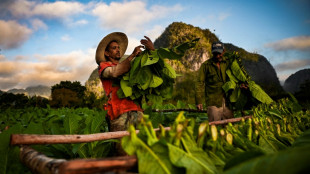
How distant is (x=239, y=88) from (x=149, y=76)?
1.81 meters

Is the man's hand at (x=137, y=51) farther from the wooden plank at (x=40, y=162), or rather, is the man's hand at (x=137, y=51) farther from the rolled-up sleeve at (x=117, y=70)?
the wooden plank at (x=40, y=162)

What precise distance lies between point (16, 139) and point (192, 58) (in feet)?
245

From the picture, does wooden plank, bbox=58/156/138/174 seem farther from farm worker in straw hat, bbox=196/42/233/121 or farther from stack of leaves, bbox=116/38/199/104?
farm worker in straw hat, bbox=196/42/233/121

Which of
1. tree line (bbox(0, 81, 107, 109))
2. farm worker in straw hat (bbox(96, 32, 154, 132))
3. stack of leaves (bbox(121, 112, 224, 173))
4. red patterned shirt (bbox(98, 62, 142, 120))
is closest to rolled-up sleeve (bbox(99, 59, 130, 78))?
farm worker in straw hat (bbox(96, 32, 154, 132))

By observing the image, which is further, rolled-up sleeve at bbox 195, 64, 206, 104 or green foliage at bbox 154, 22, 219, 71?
green foliage at bbox 154, 22, 219, 71

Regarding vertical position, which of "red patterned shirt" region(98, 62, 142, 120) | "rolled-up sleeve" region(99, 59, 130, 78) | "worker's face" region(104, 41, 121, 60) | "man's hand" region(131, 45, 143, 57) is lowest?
"red patterned shirt" region(98, 62, 142, 120)

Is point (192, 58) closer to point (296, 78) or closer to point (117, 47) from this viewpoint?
point (296, 78)

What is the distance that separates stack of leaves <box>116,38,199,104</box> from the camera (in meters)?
2.05

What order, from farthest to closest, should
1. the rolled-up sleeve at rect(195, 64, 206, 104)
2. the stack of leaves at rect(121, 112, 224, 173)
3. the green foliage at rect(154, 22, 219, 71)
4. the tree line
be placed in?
the green foliage at rect(154, 22, 219, 71), the tree line, the rolled-up sleeve at rect(195, 64, 206, 104), the stack of leaves at rect(121, 112, 224, 173)

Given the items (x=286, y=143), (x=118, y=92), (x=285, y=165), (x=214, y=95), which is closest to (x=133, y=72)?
(x=118, y=92)

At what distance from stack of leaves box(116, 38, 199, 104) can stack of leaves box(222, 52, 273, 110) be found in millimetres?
1349

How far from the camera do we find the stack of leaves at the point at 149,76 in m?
2.05

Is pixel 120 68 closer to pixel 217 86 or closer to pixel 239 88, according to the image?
pixel 239 88

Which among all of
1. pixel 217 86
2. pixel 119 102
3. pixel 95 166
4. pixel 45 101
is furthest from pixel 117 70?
pixel 45 101
